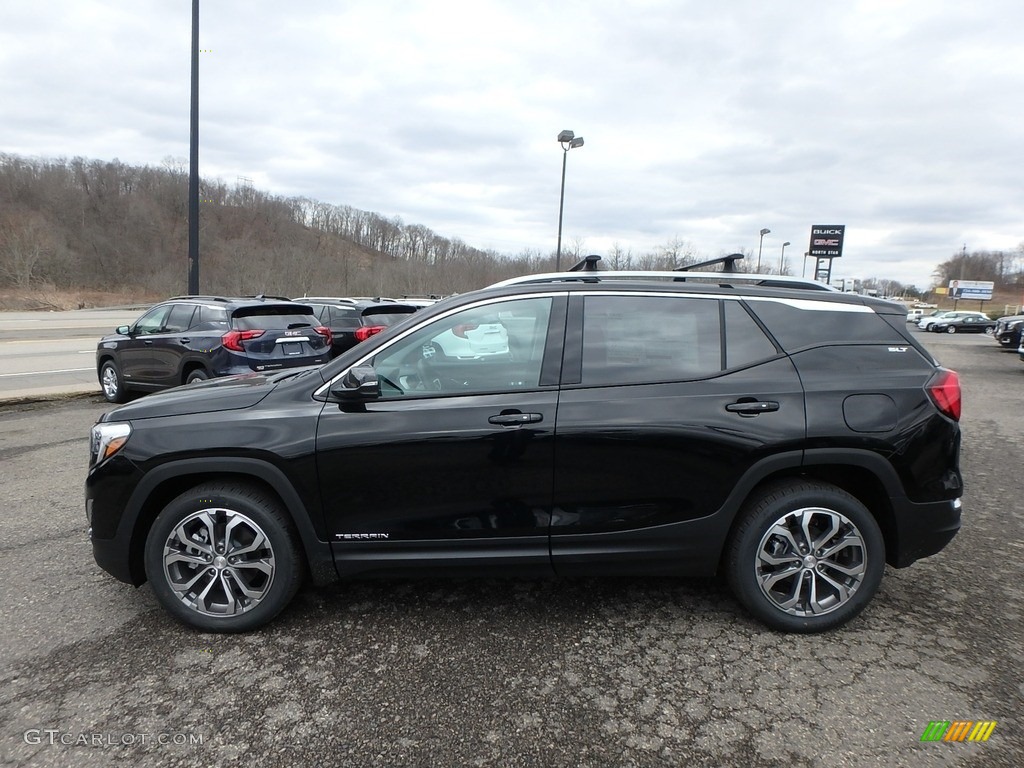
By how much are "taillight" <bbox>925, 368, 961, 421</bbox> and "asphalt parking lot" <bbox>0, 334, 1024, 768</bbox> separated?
112 centimetres

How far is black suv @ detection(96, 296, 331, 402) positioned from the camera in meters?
8.44

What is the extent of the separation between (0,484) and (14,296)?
7180cm

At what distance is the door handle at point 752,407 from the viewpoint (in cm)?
301

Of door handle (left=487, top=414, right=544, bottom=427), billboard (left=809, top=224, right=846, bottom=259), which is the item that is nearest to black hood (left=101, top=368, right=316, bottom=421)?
door handle (left=487, top=414, right=544, bottom=427)

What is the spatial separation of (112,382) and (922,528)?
35.6ft

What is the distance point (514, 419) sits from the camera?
2.97m

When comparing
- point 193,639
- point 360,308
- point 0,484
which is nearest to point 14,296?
point 360,308

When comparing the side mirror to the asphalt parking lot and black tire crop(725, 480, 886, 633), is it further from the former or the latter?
black tire crop(725, 480, 886, 633)

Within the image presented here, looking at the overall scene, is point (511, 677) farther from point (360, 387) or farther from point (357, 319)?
point (357, 319)

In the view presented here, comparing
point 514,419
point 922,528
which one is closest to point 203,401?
point 514,419

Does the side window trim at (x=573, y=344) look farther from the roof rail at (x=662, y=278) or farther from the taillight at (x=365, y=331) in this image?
the taillight at (x=365, y=331)

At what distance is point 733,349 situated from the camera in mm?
3156

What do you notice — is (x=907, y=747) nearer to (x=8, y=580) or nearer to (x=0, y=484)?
(x=8, y=580)

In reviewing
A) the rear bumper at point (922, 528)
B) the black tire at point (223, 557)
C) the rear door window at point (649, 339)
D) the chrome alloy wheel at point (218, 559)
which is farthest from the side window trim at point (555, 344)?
the rear bumper at point (922, 528)
